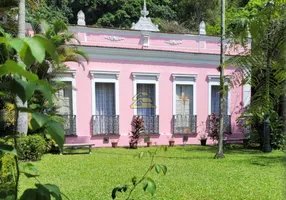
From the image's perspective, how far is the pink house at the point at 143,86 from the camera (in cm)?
1340

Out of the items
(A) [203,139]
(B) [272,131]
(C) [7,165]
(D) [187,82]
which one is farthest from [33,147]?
(B) [272,131]

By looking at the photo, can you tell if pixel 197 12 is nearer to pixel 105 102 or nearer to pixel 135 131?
pixel 105 102

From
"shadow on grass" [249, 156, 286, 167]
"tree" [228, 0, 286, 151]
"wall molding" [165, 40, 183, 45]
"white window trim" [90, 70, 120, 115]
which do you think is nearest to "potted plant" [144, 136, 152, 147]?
"white window trim" [90, 70, 120, 115]

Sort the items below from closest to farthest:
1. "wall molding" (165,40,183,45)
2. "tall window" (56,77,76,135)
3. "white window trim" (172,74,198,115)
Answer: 1. "tall window" (56,77,76,135)
2. "wall molding" (165,40,183,45)
3. "white window trim" (172,74,198,115)

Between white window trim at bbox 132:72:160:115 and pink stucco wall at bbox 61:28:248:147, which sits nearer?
pink stucco wall at bbox 61:28:248:147

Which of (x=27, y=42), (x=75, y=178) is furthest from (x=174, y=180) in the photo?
(x=27, y=42)

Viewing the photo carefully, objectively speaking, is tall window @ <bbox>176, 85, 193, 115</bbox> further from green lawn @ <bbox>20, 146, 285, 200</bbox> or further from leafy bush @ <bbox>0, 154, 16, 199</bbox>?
leafy bush @ <bbox>0, 154, 16, 199</bbox>

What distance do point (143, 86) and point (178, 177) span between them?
25.5ft

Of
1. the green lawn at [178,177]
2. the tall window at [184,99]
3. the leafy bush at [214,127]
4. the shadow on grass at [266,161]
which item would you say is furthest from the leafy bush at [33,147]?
the leafy bush at [214,127]

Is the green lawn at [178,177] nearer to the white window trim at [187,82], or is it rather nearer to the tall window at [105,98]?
the tall window at [105,98]

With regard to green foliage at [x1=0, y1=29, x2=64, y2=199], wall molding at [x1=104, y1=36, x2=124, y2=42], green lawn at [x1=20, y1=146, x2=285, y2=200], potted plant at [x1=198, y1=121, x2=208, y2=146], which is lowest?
green lawn at [x1=20, y1=146, x2=285, y2=200]

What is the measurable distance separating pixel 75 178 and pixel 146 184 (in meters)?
6.29

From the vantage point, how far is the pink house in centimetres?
1340

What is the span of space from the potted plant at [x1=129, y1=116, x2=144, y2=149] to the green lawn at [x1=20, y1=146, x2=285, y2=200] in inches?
104
